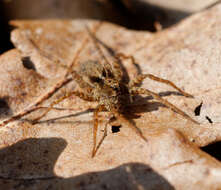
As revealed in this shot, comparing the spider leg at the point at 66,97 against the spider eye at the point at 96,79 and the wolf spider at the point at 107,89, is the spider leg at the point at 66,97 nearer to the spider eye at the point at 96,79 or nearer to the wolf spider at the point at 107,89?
the wolf spider at the point at 107,89

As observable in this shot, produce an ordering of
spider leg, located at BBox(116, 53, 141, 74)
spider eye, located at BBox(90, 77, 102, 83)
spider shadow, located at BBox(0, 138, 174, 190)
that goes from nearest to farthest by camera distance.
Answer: spider shadow, located at BBox(0, 138, 174, 190) → spider leg, located at BBox(116, 53, 141, 74) → spider eye, located at BBox(90, 77, 102, 83)

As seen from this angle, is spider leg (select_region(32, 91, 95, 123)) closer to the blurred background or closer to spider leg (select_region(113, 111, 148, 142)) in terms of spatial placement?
spider leg (select_region(113, 111, 148, 142))

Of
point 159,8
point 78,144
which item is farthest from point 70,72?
point 159,8

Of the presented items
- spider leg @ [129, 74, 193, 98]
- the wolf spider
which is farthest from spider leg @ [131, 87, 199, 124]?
spider leg @ [129, 74, 193, 98]

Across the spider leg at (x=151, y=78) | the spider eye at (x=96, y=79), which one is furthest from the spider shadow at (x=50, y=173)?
the spider eye at (x=96, y=79)

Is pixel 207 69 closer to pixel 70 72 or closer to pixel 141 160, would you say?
pixel 141 160
